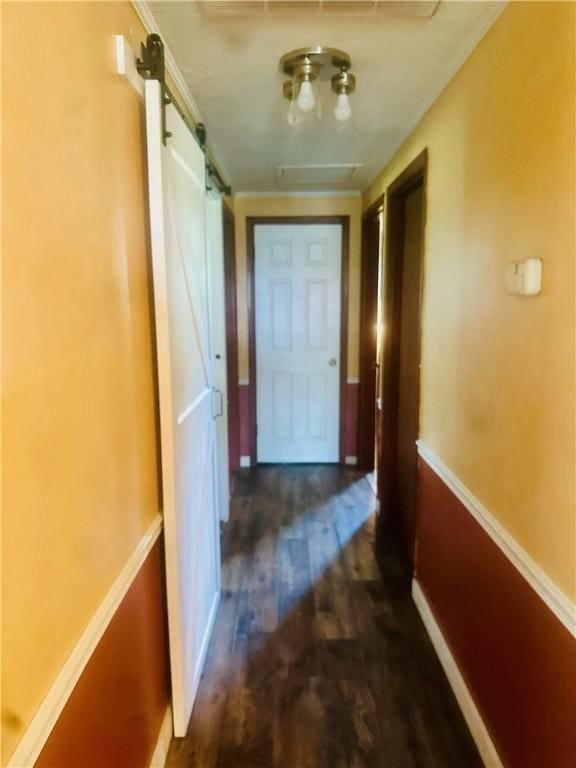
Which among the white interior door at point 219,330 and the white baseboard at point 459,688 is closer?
the white baseboard at point 459,688

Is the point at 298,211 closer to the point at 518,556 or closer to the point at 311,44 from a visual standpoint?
the point at 311,44

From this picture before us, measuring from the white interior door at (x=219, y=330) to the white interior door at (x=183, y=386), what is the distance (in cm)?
93

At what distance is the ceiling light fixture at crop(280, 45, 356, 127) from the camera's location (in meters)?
1.71

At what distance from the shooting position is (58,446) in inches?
37.6

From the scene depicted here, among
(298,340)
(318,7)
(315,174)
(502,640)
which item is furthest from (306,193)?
(502,640)

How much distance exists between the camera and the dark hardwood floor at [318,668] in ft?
5.58

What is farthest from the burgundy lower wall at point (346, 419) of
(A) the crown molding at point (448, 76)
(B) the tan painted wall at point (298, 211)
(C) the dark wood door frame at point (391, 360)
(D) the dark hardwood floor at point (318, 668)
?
(A) the crown molding at point (448, 76)

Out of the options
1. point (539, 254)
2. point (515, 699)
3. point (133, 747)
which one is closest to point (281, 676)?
point (133, 747)

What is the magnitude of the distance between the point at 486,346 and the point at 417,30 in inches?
40.8

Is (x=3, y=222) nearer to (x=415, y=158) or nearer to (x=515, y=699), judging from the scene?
(x=515, y=699)

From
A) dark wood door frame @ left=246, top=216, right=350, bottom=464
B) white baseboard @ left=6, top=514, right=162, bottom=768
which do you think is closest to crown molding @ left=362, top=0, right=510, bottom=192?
dark wood door frame @ left=246, top=216, right=350, bottom=464

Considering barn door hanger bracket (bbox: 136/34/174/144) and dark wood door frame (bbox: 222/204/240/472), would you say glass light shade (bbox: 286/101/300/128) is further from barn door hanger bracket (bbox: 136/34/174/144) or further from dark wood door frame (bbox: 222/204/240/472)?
dark wood door frame (bbox: 222/204/240/472)

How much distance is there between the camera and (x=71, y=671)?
0.98 m

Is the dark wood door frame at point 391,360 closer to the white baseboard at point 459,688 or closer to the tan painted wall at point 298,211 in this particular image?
the white baseboard at point 459,688
